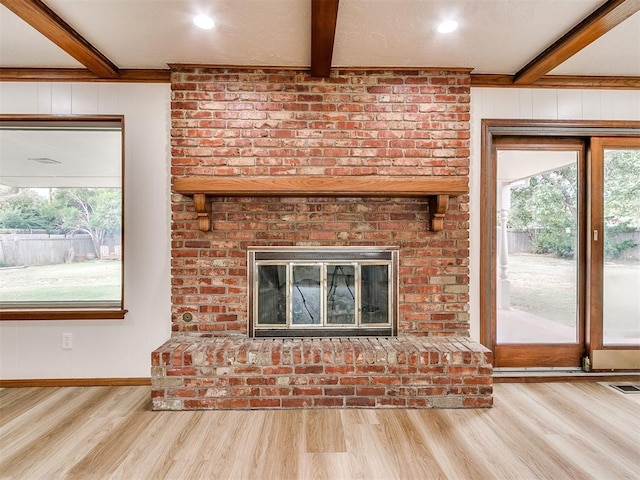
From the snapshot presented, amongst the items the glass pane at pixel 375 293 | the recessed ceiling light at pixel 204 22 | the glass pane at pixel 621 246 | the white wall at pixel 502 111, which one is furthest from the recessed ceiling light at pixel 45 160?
the glass pane at pixel 621 246

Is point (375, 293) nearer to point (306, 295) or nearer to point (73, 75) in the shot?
point (306, 295)

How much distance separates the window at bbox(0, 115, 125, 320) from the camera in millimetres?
2711

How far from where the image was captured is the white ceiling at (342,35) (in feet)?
6.18

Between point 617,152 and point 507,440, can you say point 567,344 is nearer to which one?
point 507,440

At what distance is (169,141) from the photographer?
2611mm

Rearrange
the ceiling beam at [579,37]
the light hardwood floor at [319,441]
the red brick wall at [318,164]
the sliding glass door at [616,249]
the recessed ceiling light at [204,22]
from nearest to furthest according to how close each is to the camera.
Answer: the light hardwood floor at [319,441]
the ceiling beam at [579,37]
the recessed ceiling light at [204,22]
the red brick wall at [318,164]
the sliding glass door at [616,249]

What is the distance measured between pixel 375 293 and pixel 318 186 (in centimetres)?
92

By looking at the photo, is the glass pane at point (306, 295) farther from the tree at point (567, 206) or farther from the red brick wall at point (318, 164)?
the tree at point (567, 206)

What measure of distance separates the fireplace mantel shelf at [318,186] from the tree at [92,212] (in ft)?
2.52

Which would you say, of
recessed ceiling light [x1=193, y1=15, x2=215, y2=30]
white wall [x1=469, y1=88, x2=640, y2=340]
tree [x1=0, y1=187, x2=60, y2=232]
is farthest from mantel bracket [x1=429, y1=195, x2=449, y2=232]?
tree [x1=0, y1=187, x2=60, y2=232]

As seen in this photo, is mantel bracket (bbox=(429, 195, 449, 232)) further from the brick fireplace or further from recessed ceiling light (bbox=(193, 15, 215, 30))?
recessed ceiling light (bbox=(193, 15, 215, 30))

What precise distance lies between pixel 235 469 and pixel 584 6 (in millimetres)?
2998

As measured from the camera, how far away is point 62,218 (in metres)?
2.75

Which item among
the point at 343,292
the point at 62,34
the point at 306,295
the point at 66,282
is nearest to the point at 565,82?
the point at 343,292
